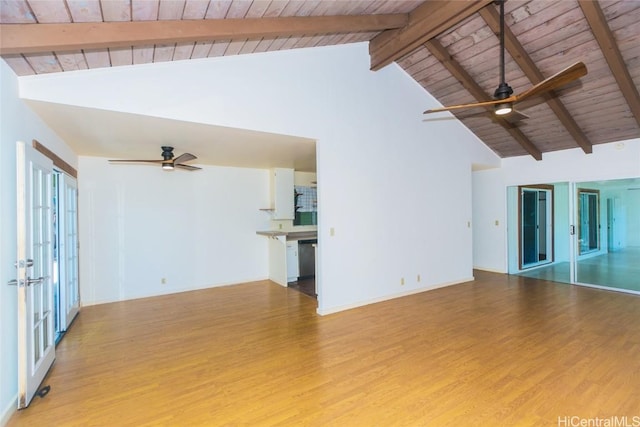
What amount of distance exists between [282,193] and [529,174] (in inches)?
201

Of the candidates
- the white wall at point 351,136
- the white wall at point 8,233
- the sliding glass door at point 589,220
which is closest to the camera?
the white wall at point 8,233

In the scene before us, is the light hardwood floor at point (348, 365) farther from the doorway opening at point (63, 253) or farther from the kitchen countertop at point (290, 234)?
the kitchen countertop at point (290, 234)

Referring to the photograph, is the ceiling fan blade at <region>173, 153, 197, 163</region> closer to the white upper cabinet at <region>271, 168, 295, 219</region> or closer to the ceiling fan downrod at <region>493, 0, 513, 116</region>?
the white upper cabinet at <region>271, 168, 295, 219</region>

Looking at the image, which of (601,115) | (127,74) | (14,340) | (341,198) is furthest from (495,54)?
(14,340)

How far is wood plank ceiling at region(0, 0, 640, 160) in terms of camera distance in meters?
2.13

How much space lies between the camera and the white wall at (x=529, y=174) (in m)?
5.04

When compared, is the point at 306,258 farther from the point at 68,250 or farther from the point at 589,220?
the point at 589,220

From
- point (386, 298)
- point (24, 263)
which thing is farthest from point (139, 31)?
point (386, 298)

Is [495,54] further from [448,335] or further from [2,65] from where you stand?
[2,65]

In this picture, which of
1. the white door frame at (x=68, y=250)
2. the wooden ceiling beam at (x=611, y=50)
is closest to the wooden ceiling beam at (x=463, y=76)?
the wooden ceiling beam at (x=611, y=50)

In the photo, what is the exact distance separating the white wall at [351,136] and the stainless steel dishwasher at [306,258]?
1.98 m

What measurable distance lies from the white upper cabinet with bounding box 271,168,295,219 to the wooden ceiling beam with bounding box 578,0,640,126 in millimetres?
4792

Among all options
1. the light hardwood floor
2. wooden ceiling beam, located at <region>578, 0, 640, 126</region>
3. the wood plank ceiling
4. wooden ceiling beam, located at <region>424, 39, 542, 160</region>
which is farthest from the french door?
wooden ceiling beam, located at <region>578, 0, 640, 126</region>

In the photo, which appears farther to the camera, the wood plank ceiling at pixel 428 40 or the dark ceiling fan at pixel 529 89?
the dark ceiling fan at pixel 529 89
